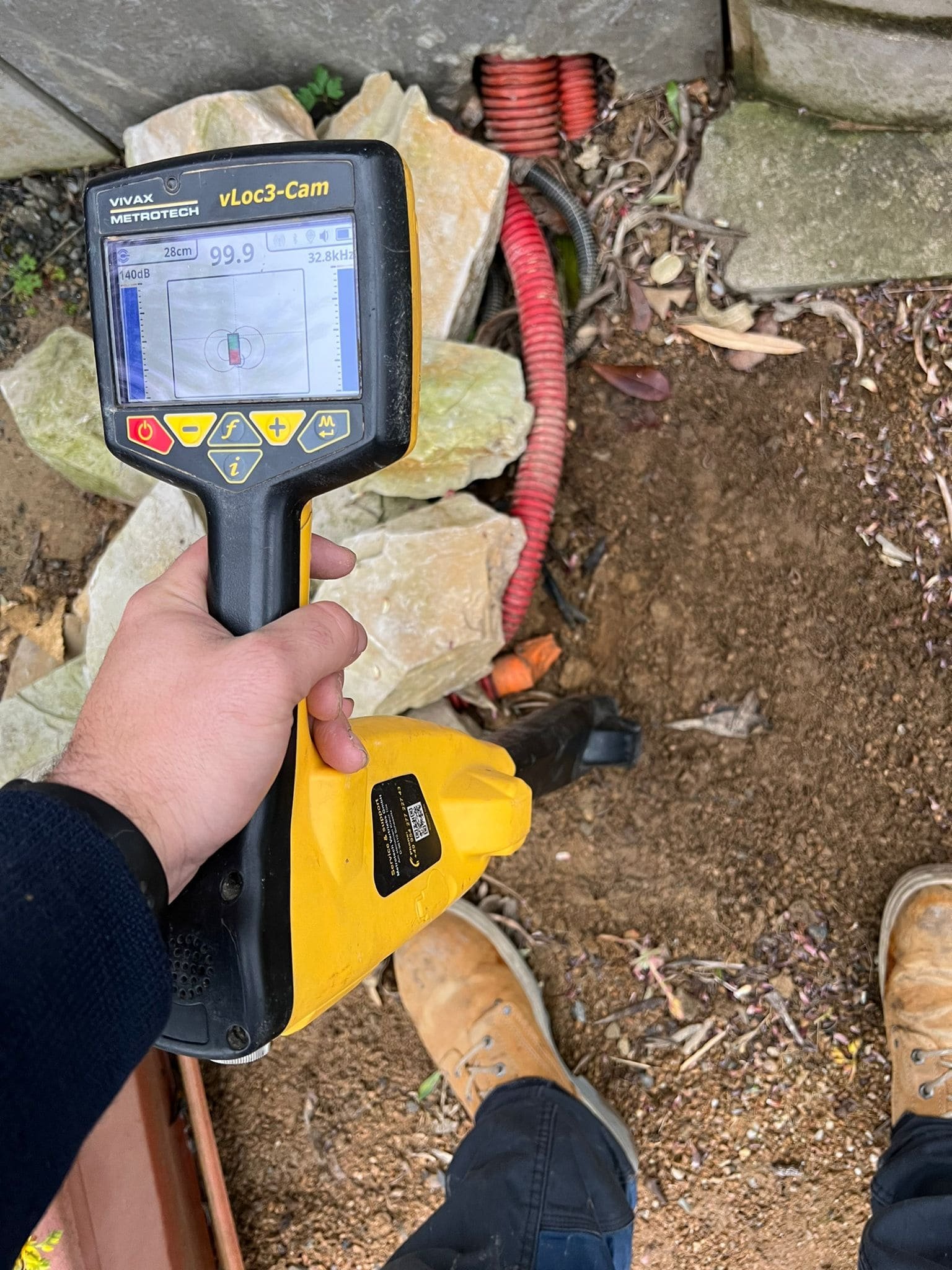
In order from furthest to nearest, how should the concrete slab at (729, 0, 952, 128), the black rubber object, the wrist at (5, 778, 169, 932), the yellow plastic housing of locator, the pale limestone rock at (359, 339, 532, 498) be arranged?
the pale limestone rock at (359, 339, 532, 498) → the black rubber object → the concrete slab at (729, 0, 952, 128) → the yellow plastic housing of locator → the wrist at (5, 778, 169, 932)

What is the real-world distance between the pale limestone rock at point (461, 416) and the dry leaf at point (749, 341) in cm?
49

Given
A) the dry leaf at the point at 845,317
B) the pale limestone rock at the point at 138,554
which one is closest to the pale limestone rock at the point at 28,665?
the pale limestone rock at the point at 138,554

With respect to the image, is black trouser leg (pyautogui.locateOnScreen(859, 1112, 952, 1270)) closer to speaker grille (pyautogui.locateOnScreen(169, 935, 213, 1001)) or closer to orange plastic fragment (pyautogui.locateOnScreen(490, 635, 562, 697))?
orange plastic fragment (pyautogui.locateOnScreen(490, 635, 562, 697))

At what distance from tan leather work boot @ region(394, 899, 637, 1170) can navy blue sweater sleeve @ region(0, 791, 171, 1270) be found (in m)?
1.40

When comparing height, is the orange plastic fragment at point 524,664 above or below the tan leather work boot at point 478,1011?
above

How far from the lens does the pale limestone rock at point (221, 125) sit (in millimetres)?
1895

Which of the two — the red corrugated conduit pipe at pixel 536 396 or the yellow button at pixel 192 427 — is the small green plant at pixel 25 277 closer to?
the red corrugated conduit pipe at pixel 536 396

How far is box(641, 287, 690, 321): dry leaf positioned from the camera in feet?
6.99

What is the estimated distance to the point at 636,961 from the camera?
83.2 inches

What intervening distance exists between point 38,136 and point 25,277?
35 centimetres

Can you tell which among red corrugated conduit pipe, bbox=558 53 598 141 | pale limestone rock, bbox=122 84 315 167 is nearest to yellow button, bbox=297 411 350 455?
pale limestone rock, bbox=122 84 315 167

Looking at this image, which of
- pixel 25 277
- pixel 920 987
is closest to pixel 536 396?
pixel 25 277

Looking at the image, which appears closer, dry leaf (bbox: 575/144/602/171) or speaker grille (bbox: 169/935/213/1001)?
speaker grille (bbox: 169/935/213/1001)

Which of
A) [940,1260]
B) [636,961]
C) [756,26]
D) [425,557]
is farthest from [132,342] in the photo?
[940,1260]
